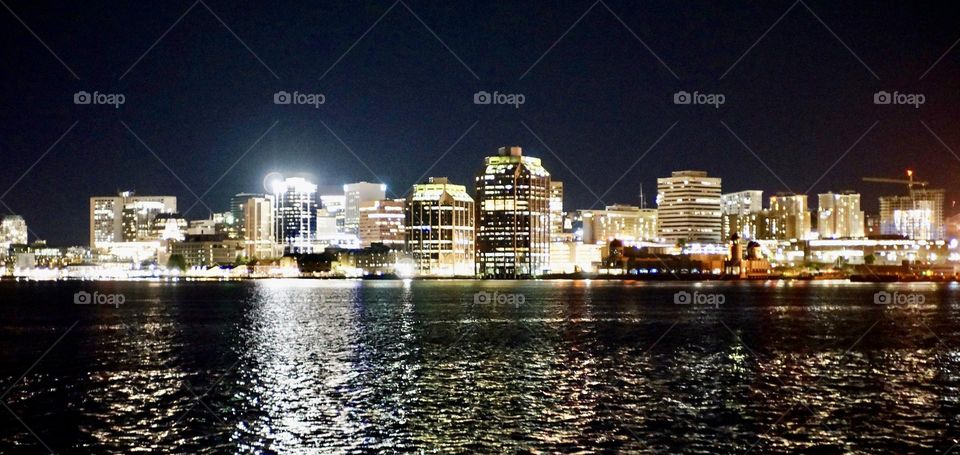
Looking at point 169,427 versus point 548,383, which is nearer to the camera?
point 169,427

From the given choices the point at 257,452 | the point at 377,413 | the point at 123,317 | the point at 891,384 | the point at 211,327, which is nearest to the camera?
the point at 257,452

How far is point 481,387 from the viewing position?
37438 mm

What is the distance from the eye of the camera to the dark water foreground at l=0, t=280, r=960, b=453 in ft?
91.8

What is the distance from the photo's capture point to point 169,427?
29.3m

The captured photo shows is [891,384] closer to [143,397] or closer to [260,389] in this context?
[260,389]

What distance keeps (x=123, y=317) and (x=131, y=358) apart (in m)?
35.3

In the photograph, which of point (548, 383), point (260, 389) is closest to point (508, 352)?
point (548, 383)

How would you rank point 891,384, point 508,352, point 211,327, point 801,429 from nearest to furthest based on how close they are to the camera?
1. point 801,429
2. point 891,384
3. point 508,352
4. point 211,327

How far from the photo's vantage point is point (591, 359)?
156 ft

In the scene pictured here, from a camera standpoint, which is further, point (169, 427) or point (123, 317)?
point (123, 317)

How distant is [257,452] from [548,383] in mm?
15092

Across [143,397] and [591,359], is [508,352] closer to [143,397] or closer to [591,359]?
[591,359]

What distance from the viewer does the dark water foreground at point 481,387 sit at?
91.8 ft

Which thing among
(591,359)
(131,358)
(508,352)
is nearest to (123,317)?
(131,358)
